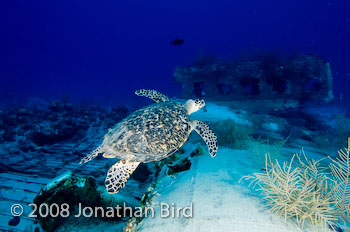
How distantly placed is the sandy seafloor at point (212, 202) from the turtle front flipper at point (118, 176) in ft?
2.16

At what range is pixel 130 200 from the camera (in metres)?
3.79

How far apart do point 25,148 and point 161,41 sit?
189120mm

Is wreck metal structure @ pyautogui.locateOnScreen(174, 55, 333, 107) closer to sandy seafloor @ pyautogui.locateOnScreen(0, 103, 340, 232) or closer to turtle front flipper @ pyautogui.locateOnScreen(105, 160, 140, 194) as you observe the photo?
sandy seafloor @ pyautogui.locateOnScreen(0, 103, 340, 232)

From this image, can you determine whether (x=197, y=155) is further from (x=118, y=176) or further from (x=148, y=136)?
(x=118, y=176)

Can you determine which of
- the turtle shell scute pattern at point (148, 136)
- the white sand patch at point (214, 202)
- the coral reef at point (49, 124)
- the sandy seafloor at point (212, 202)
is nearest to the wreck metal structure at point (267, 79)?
the coral reef at point (49, 124)

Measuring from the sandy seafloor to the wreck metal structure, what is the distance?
10.4 metres

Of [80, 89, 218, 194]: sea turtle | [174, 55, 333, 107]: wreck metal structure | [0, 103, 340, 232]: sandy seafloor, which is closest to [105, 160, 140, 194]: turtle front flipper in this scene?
[80, 89, 218, 194]: sea turtle

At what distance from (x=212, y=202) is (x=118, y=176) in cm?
176

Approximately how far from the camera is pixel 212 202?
8.59ft

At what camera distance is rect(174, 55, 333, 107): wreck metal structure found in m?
12.6

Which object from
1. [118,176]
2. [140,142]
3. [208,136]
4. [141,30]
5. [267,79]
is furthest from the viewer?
[141,30]

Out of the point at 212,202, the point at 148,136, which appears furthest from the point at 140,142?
the point at 212,202

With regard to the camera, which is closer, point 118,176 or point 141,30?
point 118,176

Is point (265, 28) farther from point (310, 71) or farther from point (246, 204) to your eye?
point (246, 204)
